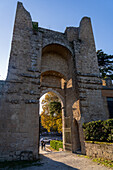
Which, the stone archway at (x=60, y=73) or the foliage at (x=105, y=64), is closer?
the stone archway at (x=60, y=73)

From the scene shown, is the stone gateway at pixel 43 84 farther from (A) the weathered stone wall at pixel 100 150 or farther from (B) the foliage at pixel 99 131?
(B) the foliage at pixel 99 131

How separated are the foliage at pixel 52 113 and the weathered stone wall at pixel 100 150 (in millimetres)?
7905

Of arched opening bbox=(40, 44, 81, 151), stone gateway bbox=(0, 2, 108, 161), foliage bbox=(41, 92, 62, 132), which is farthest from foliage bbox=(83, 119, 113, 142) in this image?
foliage bbox=(41, 92, 62, 132)

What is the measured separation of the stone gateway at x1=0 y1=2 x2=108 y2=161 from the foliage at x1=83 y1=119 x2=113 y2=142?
774 millimetres

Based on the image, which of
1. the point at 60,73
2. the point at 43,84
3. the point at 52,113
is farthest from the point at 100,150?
the point at 52,113

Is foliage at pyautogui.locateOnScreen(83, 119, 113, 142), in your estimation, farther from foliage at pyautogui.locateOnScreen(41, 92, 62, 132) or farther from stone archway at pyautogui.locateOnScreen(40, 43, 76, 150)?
foliage at pyautogui.locateOnScreen(41, 92, 62, 132)

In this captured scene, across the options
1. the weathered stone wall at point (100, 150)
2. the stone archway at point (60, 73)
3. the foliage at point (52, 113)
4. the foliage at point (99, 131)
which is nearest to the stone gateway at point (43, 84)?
the stone archway at point (60, 73)

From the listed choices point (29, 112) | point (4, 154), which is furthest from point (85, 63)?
point (4, 154)

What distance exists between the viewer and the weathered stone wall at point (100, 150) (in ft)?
16.7

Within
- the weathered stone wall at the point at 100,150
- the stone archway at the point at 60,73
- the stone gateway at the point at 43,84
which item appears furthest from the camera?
the stone archway at the point at 60,73

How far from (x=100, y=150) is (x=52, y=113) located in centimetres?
960

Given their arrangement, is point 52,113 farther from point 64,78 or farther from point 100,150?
point 100,150

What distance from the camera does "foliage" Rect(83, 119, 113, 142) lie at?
5.30 m

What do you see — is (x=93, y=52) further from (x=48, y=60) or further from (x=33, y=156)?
(x=33, y=156)
